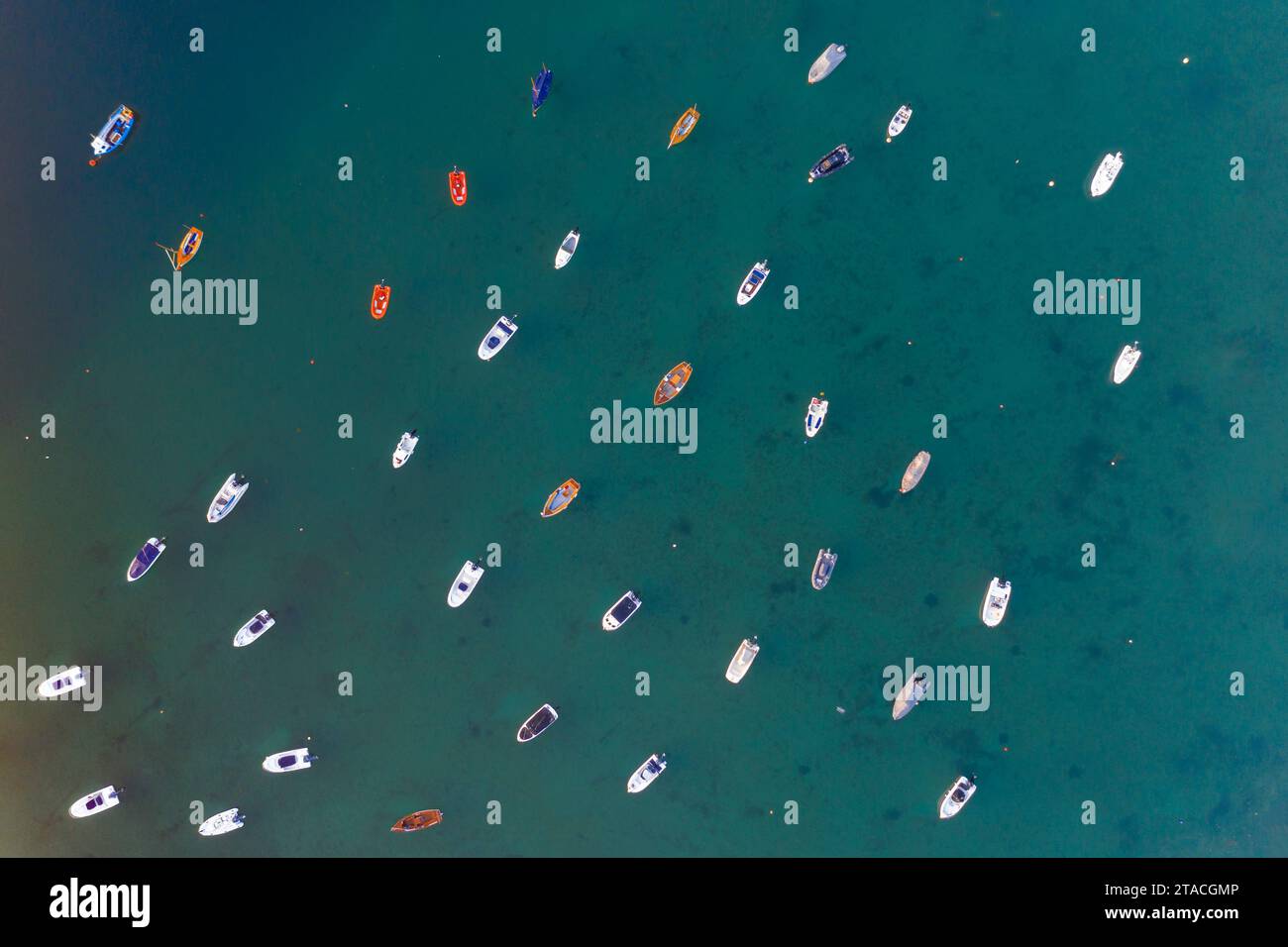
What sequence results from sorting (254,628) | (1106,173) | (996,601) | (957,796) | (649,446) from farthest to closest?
(254,628)
(649,446)
(957,796)
(996,601)
(1106,173)

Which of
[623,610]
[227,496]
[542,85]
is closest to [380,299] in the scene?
[227,496]

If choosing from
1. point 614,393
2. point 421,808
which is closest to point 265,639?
point 421,808

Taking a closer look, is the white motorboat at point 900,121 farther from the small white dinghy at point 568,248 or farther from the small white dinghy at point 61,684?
the small white dinghy at point 61,684

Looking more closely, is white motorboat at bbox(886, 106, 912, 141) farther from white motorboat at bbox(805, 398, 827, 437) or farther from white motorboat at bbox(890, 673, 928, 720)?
white motorboat at bbox(890, 673, 928, 720)

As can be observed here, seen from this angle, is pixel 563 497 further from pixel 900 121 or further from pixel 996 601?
pixel 900 121

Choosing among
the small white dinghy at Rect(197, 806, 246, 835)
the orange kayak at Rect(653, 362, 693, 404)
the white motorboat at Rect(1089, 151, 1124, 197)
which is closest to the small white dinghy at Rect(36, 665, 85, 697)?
the small white dinghy at Rect(197, 806, 246, 835)

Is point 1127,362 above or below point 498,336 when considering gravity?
below

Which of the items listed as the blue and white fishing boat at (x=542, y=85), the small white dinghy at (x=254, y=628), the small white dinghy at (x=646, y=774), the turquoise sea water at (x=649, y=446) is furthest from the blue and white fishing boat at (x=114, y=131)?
the small white dinghy at (x=646, y=774)
